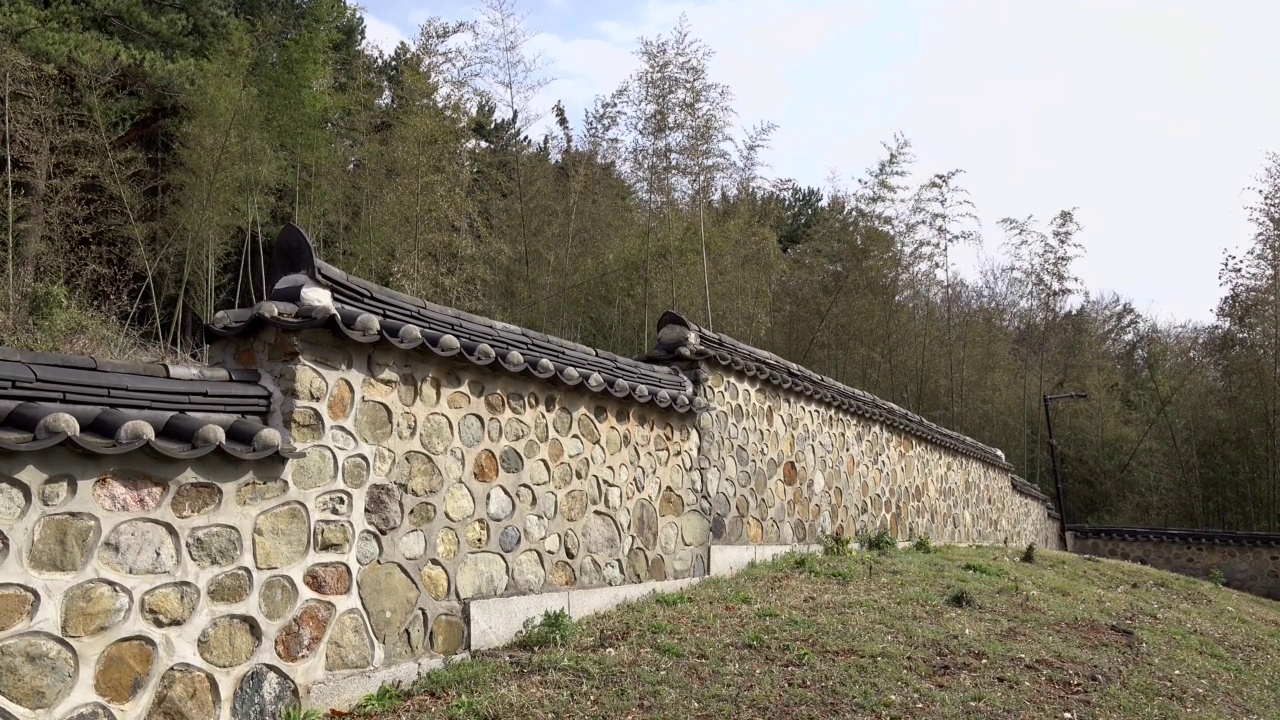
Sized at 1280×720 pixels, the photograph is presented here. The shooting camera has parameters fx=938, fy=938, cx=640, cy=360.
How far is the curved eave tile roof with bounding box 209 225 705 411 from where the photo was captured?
377cm

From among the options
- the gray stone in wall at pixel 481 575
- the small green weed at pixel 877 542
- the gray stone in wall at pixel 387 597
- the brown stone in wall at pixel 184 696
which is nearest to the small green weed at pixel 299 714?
the brown stone in wall at pixel 184 696

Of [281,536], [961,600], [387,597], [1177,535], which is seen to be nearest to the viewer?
[281,536]

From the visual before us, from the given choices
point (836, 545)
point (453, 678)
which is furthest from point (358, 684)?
point (836, 545)

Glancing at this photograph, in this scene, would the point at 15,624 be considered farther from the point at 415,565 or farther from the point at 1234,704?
the point at 1234,704

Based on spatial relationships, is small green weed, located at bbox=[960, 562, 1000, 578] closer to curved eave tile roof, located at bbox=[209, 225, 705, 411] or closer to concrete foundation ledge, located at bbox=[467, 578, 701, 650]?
concrete foundation ledge, located at bbox=[467, 578, 701, 650]

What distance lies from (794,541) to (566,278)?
397 cm

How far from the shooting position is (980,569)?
8.10 m

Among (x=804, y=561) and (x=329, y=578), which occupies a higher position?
(x=329, y=578)

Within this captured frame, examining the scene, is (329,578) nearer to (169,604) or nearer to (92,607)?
(169,604)

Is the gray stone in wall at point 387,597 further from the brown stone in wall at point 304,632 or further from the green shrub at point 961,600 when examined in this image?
the green shrub at point 961,600

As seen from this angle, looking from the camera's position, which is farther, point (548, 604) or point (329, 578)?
point (548, 604)

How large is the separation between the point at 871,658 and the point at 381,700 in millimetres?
2469

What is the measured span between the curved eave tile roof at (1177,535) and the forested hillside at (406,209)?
1550 millimetres

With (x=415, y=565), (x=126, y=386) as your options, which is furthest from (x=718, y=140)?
(x=126, y=386)
